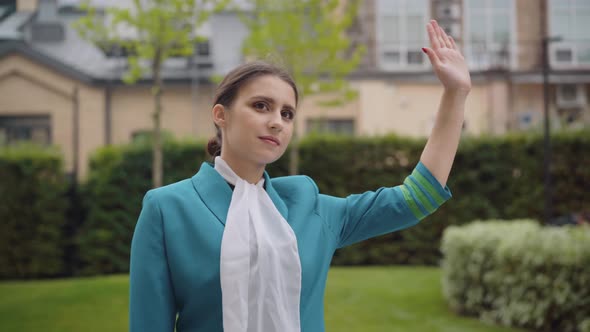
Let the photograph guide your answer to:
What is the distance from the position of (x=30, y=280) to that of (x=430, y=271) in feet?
25.1

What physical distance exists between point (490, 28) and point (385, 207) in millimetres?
17557

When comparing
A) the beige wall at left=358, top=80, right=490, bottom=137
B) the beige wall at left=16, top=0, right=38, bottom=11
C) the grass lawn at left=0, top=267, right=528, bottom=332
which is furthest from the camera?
the beige wall at left=16, top=0, right=38, bottom=11

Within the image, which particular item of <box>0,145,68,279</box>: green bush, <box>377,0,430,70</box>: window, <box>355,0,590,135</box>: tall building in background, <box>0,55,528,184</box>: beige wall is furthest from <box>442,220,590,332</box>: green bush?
<box>377,0,430,70</box>: window

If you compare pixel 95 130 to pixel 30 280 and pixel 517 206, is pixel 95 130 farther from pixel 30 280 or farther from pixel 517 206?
pixel 517 206

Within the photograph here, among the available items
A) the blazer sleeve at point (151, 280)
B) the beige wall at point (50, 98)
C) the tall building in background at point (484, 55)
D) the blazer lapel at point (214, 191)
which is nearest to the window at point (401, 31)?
the tall building in background at point (484, 55)

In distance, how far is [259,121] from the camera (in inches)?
67.6

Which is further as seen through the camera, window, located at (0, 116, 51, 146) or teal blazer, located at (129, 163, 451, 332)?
window, located at (0, 116, 51, 146)

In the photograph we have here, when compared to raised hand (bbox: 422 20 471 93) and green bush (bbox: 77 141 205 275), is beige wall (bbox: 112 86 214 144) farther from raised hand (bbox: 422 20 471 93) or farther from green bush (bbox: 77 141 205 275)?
raised hand (bbox: 422 20 471 93)

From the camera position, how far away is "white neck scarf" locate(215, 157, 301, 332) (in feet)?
5.19

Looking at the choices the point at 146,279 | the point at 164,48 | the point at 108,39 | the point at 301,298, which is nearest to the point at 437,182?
the point at 301,298

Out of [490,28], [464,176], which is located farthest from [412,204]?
[490,28]

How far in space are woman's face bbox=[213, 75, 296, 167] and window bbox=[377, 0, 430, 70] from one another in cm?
1666

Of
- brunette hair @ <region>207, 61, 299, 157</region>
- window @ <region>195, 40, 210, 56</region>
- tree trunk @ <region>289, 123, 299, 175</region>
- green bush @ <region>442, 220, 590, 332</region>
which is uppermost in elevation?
window @ <region>195, 40, 210, 56</region>

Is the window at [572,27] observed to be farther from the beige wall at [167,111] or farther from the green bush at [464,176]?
the beige wall at [167,111]
